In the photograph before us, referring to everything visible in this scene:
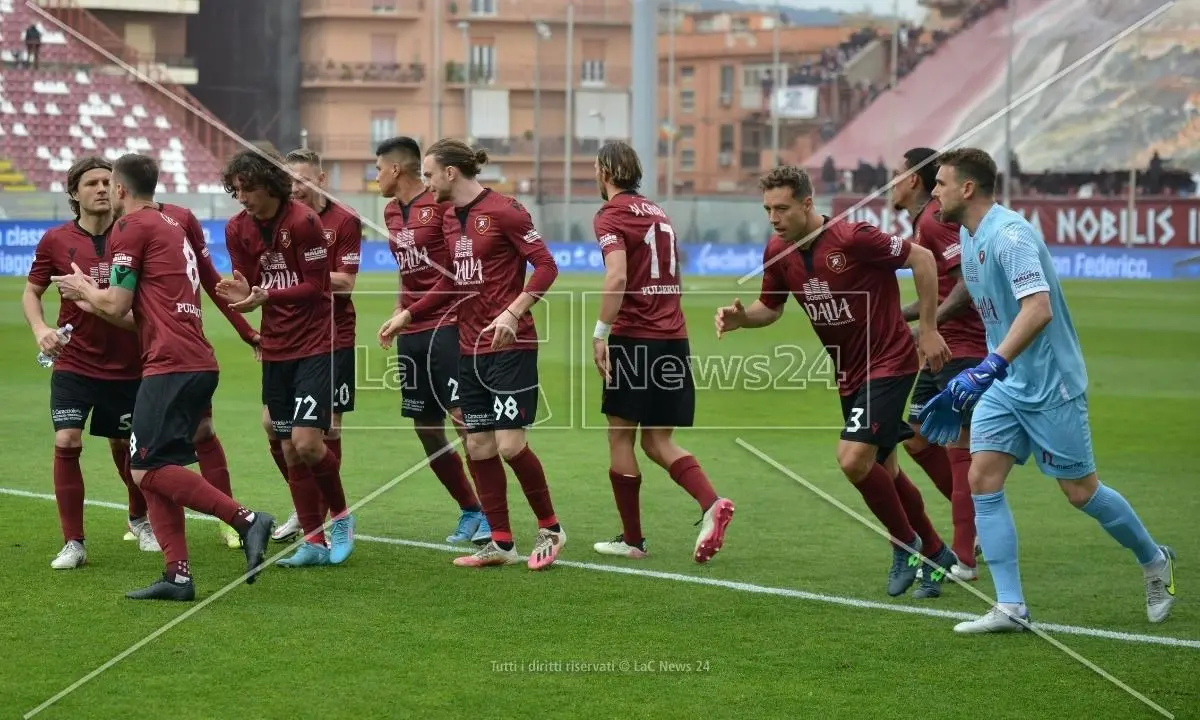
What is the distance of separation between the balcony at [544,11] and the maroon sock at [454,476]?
4708 centimetres

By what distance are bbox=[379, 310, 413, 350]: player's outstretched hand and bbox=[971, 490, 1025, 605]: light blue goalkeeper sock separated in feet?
10.9

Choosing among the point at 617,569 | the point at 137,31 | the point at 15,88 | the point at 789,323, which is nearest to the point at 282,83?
the point at 137,31

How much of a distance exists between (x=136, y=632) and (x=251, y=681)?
0.94 m

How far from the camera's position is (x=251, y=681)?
17.8ft

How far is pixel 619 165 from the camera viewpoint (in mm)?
7793

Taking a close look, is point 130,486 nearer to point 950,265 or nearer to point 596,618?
point 596,618

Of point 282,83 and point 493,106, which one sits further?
point 493,106

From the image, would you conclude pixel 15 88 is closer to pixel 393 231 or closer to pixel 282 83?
pixel 282 83

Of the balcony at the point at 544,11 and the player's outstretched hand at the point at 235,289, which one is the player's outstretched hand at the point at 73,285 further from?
the balcony at the point at 544,11

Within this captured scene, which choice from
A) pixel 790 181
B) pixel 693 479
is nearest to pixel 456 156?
pixel 790 181

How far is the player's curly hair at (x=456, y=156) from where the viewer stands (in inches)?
301

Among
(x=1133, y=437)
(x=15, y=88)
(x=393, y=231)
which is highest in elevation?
(x=15, y=88)

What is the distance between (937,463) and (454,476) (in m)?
2.80

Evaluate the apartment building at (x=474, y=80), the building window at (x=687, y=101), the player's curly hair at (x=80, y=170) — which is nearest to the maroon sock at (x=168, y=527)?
the player's curly hair at (x=80, y=170)
